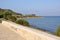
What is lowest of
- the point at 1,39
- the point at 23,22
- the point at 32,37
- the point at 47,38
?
the point at 23,22

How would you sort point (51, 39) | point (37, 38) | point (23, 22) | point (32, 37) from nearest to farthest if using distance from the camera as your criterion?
point (51, 39) < point (37, 38) < point (32, 37) < point (23, 22)

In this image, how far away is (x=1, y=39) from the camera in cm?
937

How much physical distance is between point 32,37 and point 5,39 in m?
2.22

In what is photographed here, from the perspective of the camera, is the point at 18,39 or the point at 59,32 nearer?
the point at 18,39

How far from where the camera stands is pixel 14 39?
365 inches

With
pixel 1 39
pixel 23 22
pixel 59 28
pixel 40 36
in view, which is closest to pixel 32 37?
pixel 40 36

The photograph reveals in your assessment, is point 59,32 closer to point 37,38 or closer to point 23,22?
point 37,38

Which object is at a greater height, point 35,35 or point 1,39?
point 35,35

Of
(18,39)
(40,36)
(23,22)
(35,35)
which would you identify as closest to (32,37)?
(35,35)

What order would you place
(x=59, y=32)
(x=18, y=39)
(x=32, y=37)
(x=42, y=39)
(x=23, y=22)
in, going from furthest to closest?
(x=23, y=22) → (x=59, y=32) → (x=18, y=39) → (x=32, y=37) → (x=42, y=39)

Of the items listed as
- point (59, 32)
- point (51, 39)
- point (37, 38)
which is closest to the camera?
point (51, 39)

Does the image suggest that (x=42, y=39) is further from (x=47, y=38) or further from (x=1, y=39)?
(x=1, y=39)

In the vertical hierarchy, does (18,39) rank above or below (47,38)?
below

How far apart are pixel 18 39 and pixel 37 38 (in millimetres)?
2461
